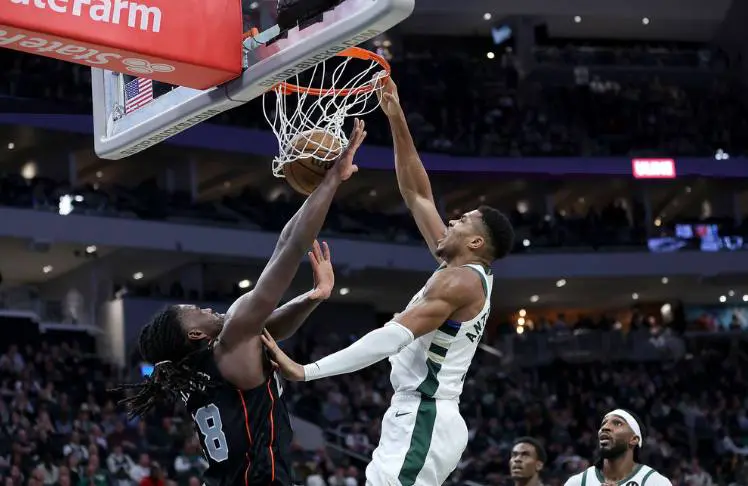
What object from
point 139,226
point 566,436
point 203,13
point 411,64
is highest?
point 411,64

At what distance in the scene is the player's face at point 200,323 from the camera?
500cm

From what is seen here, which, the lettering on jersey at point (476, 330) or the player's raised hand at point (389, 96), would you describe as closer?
the lettering on jersey at point (476, 330)

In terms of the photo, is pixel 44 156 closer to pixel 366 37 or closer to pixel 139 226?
pixel 139 226

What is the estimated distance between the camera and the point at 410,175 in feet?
21.5

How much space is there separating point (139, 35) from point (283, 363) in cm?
147

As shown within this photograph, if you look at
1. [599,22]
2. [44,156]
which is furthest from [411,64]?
[44,156]

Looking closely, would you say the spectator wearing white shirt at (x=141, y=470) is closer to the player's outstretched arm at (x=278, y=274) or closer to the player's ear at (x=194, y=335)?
the player's ear at (x=194, y=335)

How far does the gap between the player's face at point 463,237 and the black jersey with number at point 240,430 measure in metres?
1.17

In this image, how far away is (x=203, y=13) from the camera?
5.28 meters

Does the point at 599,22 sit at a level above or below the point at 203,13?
above

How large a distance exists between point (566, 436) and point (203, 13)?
18243 mm

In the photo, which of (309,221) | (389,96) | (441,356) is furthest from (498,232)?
(309,221)

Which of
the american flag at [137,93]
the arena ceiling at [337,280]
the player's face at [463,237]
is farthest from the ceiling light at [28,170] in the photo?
the player's face at [463,237]

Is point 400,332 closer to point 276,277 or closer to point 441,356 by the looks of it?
point 441,356
